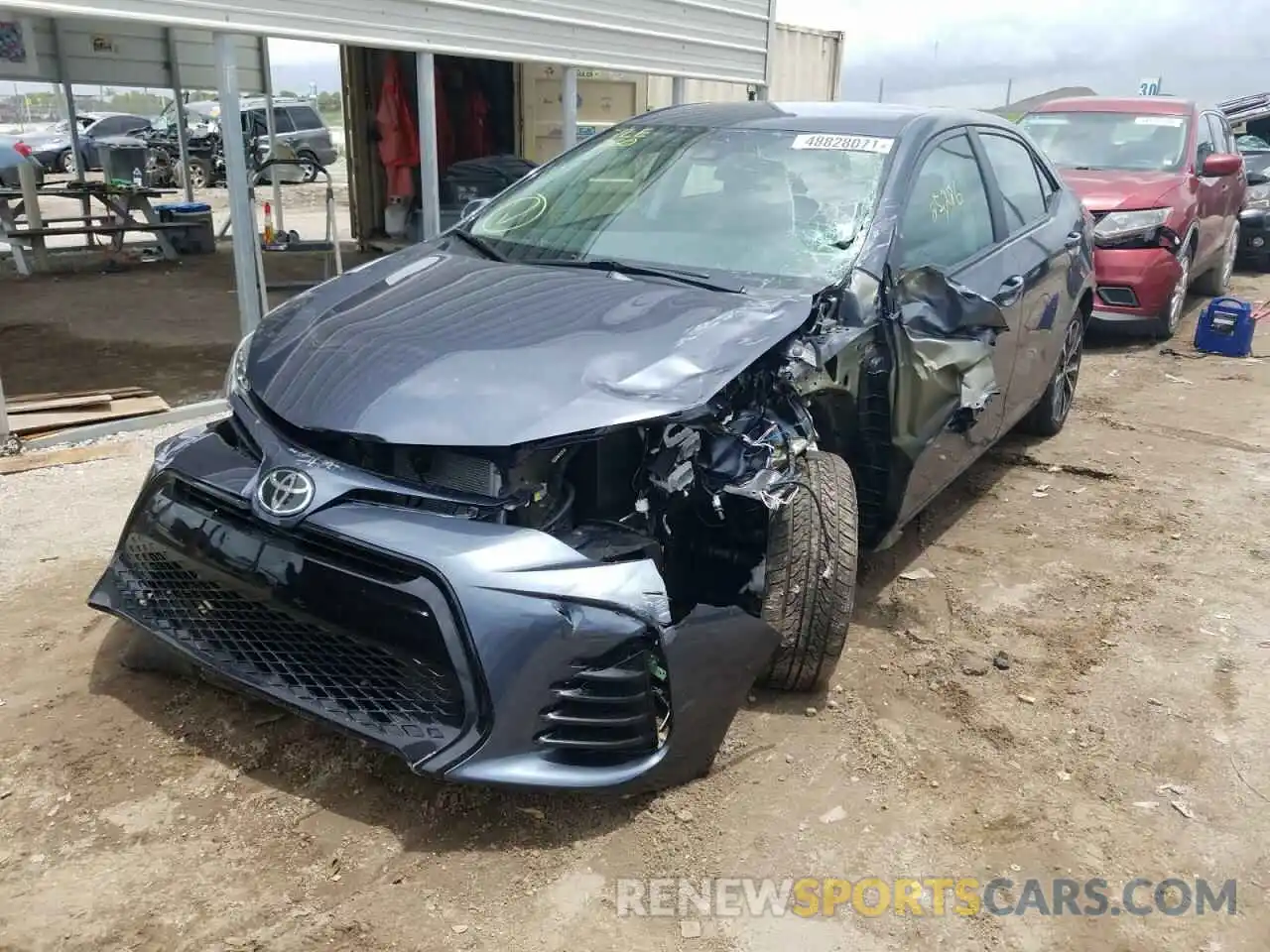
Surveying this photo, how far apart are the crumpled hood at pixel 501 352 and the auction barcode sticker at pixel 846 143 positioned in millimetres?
932

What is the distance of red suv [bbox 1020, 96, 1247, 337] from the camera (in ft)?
24.2

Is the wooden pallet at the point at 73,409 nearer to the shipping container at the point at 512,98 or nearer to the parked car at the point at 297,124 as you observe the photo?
the shipping container at the point at 512,98

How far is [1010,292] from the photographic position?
404cm

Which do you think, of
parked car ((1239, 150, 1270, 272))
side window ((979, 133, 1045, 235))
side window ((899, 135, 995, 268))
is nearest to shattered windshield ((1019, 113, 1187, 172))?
parked car ((1239, 150, 1270, 272))

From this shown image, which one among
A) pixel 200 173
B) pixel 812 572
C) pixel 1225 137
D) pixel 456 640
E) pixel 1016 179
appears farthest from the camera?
pixel 200 173

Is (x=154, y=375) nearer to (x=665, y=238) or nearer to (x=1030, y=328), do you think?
(x=665, y=238)

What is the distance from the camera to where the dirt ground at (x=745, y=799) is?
86.5 inches

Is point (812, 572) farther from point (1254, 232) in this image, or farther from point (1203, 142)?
point (1254, 232)

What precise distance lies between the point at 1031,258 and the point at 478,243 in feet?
7.86

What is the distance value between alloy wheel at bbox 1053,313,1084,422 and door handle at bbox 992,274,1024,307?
1220 millimetres

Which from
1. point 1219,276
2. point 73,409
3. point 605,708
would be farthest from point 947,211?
point 1219,276

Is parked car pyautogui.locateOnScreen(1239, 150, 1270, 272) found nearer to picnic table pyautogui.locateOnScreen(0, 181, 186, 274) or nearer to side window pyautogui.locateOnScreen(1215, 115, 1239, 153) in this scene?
side window pyautogui.locateOnScreen(1215, 115, 1239, 153)

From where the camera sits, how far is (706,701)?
7.97ft

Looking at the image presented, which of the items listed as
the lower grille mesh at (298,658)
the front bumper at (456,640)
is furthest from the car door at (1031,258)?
the lower grille mesh at (298,658)
